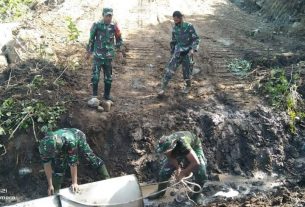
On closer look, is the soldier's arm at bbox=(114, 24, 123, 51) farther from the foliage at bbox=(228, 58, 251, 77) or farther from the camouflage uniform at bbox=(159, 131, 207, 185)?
the foliage at bbox=(228, 58, 251, 77)

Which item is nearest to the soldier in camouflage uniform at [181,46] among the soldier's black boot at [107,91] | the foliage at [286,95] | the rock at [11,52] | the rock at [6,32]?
the soldier's black boot at [107,91]

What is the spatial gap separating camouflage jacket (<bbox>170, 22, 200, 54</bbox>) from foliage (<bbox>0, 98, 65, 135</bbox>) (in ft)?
8.46

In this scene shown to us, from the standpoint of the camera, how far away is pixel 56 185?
6578 millimetres

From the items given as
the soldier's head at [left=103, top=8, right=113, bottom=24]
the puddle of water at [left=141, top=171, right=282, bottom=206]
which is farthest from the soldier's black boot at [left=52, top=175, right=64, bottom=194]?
the soldier's head at [left=103, top=8, right=113, bottom=24]

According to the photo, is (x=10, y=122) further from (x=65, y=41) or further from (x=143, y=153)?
(x=65, y=41)

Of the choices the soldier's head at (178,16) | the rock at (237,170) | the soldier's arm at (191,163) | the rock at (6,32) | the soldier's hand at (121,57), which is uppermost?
the soldier's head at (178,16)

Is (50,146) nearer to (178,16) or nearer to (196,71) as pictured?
(178,16)

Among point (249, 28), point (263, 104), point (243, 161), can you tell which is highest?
point (249, 28)

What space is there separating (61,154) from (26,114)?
1.63m

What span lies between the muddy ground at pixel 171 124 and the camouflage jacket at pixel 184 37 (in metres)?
0.95

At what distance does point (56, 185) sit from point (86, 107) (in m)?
1.92

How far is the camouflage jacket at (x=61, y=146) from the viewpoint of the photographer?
5.86 metres

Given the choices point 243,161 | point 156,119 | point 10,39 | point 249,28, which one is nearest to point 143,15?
point 249,28

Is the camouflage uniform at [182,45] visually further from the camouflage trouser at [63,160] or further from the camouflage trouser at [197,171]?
the camouflage trouser at [63,160]
